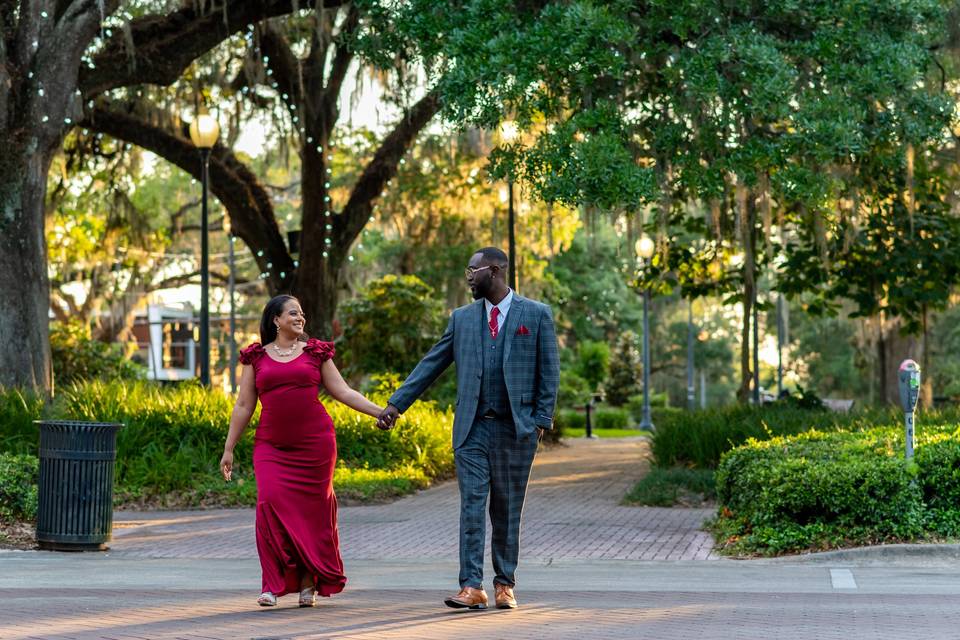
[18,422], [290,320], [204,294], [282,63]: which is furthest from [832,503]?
[282,63]

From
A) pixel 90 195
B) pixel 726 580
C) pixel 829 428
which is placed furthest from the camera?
pixel 90 195

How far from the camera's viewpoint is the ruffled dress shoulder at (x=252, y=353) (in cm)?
839

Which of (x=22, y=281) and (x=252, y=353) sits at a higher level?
(x=22, y=281)

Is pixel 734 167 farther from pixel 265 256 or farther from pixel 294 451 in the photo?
pixel 265 256

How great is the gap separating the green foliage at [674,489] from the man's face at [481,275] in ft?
25.6

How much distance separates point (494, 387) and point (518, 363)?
193 mm

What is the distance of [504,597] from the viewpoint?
26.3 ft

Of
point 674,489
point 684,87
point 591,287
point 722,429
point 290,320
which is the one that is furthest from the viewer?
point 591,287

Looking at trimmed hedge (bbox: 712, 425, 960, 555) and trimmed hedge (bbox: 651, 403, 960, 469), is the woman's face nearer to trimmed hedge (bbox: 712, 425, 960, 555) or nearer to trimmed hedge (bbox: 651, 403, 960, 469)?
trimmed hedge (bbox: 712, 425, 960, 555)

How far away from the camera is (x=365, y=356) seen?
2473cm

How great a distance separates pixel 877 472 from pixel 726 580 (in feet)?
6.28

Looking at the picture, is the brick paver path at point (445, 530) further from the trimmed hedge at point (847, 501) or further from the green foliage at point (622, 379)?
the green foliage at point (622, 379)

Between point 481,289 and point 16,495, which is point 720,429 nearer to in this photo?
point 16,495

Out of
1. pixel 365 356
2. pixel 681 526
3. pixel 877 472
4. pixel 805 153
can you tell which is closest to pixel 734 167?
pixel 805 153
